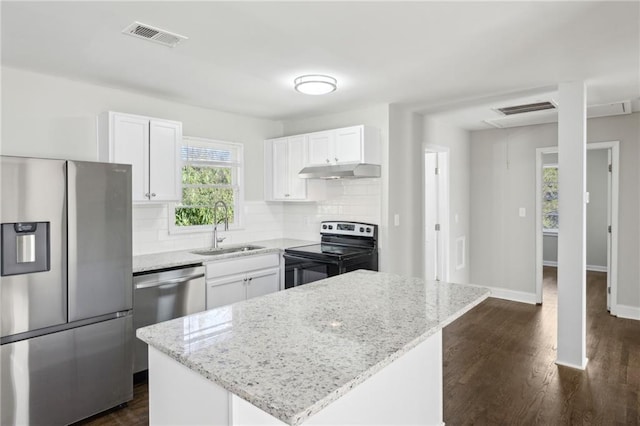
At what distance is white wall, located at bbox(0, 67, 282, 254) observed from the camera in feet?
9.34

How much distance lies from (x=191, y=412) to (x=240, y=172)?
3.40 metres

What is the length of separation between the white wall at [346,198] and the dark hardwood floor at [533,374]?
1.23m

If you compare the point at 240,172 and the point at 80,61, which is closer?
the point at 80,61

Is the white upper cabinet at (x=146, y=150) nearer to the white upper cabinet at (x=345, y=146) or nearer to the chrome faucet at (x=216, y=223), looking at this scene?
the chrome faucet at (x=216, y=223)

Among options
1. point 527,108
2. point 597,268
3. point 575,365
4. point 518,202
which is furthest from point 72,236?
point 597,268

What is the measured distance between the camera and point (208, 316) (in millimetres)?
1706

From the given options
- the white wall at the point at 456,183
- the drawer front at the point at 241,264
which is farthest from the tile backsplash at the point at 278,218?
the white wall at the point at 456,183

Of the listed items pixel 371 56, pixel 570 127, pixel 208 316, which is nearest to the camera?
pixel 208 316

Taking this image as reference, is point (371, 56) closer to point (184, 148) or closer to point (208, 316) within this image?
Answer: point (208, 316)

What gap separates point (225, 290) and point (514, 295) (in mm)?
3963

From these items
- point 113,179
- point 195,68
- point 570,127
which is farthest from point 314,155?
point 570,127

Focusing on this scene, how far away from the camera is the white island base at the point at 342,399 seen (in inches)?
47.1

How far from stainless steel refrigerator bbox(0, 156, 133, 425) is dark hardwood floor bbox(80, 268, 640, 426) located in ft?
1.00

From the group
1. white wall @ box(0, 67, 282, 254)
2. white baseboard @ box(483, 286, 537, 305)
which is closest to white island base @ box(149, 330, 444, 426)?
white wall @ box(0, 67, 282, 254)
